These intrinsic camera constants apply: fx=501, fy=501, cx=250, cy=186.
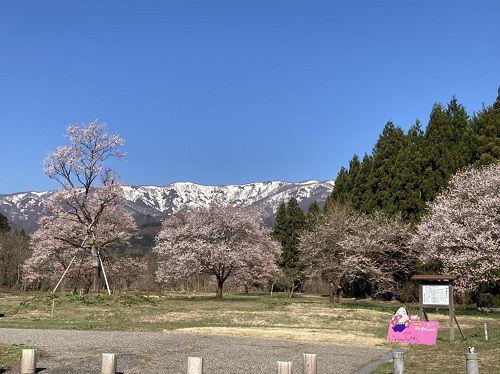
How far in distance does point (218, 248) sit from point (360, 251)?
12.6 meters

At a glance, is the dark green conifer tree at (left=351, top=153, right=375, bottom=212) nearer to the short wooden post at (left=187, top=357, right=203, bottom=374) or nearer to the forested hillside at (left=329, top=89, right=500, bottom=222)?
the forested hillside at (left=329, top=89, right=500, bottom=222)

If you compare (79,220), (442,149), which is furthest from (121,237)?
(442,149)

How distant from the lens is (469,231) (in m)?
32.9

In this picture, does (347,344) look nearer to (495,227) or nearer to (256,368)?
(256,368)

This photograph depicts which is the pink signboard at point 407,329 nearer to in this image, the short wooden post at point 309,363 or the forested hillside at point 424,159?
the short wooden post at point 309,363

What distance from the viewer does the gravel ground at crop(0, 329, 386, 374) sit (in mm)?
12132

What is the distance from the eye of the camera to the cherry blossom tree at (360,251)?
43906 millimetres

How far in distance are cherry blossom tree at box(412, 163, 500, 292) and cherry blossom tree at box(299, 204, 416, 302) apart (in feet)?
22.7

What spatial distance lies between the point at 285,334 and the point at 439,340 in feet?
18.8

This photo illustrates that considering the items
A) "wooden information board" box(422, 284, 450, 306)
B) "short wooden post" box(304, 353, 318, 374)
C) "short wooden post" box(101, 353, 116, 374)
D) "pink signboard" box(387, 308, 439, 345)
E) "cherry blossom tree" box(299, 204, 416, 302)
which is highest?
"cherry blossom tree" box(299, 204, 416, 302)

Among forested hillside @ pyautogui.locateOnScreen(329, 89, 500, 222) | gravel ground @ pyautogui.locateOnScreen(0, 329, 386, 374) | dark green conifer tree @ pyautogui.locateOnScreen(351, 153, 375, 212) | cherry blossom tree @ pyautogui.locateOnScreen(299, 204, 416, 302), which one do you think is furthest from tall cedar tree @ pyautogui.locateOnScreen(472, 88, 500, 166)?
gravel ground @ pyautogui.locateOnScreen(0, 329, 386, 374)

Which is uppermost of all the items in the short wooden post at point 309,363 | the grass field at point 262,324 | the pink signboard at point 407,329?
the short wooden post at point 309,363

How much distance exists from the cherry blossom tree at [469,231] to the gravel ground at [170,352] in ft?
62.9

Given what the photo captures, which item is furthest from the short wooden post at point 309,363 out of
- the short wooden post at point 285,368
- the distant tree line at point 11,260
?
the distant tree line at point 11,260
